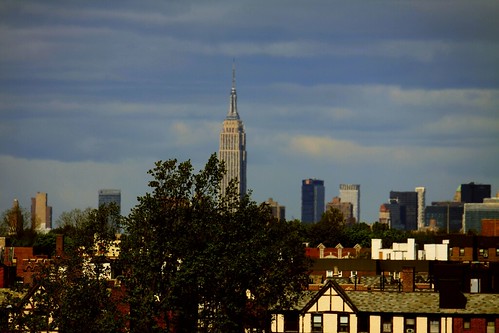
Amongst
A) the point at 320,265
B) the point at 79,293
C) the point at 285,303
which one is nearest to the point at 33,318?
the point at 79,293

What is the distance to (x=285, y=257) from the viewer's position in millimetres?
99375

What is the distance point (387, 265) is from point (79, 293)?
76023 mm

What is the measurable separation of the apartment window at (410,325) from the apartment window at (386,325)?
103 cm

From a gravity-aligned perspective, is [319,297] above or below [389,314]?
above

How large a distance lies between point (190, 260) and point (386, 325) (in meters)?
27.9

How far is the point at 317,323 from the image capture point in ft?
342

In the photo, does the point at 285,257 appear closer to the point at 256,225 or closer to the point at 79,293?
the point at 256,225

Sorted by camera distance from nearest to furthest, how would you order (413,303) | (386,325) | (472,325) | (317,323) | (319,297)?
(472,325), (319,297), (317,323), (386,325), (413,303)

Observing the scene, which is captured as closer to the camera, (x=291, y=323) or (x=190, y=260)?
(x=190, y=260)

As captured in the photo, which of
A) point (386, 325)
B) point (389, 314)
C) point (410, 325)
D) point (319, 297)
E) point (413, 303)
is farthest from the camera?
point (413, 303)

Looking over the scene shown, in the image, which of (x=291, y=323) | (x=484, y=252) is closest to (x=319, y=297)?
(x=291, y=323)

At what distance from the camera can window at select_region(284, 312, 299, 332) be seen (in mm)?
104312

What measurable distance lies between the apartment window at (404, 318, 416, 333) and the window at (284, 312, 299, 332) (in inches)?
286

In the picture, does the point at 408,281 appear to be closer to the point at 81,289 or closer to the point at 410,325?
the point at 410,325
